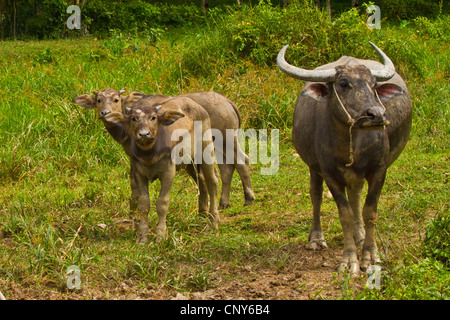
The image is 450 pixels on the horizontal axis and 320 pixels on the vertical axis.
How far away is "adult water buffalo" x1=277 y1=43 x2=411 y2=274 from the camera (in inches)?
189

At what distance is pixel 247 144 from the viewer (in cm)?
960

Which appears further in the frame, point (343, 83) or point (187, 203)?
point (187, 203)

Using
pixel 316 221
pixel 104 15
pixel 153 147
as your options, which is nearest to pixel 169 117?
pixel 153 147

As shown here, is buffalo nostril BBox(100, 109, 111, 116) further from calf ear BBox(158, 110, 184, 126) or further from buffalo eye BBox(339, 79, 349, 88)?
buffalo eye BBox(339, 79, 349, 88)

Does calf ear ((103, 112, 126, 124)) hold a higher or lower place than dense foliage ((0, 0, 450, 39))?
higher

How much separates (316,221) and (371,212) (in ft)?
2.78

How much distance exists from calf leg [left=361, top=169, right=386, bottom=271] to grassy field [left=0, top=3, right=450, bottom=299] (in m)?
0.13

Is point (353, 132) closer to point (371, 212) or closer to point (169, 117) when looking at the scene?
point (371, 212)

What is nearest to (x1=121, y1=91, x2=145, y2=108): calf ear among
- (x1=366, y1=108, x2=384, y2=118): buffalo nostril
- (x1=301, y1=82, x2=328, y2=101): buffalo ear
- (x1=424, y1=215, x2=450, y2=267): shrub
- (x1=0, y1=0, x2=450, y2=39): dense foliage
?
(x1=301, y1=82, x2=328, y2=101): buffalo ear

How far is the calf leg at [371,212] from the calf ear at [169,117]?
68.6 inches

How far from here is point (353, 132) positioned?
4949 mm

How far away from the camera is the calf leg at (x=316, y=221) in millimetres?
5807

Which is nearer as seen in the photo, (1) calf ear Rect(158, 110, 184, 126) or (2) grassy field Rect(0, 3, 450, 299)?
(2) grassy field Rect(0, 3, 450, 299)
